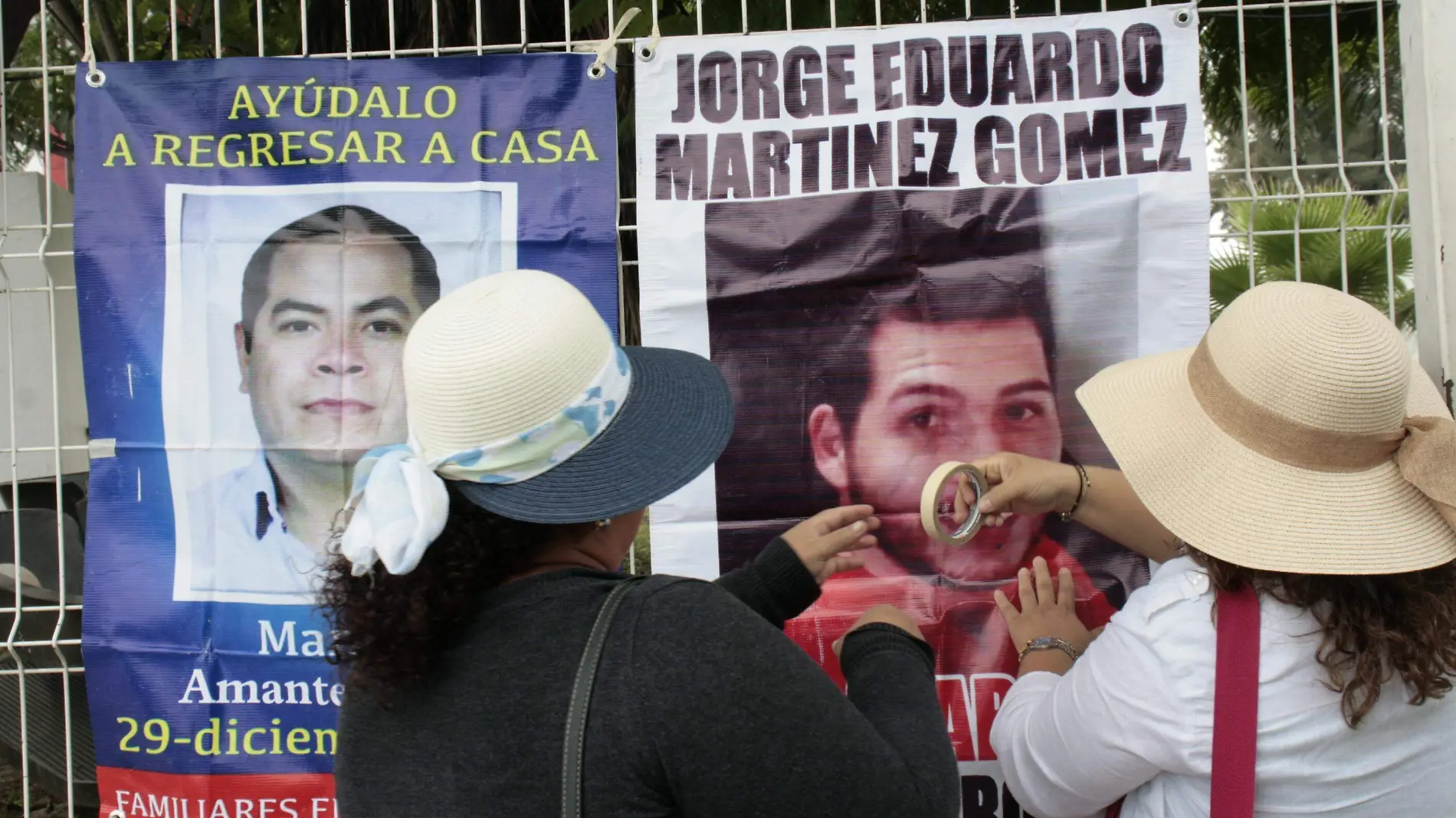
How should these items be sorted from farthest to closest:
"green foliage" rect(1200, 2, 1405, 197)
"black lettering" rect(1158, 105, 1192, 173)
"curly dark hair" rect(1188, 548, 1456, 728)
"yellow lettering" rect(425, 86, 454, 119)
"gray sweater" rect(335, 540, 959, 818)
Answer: "green foliage" rect(1200, 2, 1405, 197), "yellow lettering" rect(425, 86, 454, 119), "black lettering" rect(1158, 105, 1192, 173), "curly dark hair" rect(1188, 548, 1456, 728), "gray sweater" rect(335, 540, 959, 818)

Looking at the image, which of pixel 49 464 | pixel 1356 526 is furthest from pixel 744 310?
pixel 49 464

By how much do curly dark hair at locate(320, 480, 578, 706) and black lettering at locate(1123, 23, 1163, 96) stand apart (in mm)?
1597

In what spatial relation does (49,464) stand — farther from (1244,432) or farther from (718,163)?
(1244,432)

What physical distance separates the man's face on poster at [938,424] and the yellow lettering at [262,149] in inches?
49.5

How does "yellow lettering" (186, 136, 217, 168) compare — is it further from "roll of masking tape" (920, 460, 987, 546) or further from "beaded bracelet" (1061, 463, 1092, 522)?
"beaded bracelet" (1061, 463, 1092, 522)

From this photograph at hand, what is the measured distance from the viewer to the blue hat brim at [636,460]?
4.13ft

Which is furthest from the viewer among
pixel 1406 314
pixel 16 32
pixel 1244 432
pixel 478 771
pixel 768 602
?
pixel 1406 314

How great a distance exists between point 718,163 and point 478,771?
1.44 meters

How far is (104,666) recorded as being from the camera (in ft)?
7.64

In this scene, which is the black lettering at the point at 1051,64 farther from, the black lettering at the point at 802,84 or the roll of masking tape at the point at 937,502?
the roll of masking tape at the point at 937,502

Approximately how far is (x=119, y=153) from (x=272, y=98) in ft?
1.15

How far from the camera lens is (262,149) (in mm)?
2342

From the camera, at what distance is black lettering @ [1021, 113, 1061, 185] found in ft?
7.34

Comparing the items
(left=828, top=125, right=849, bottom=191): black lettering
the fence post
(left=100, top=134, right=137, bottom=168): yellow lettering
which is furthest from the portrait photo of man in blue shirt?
the fence post
